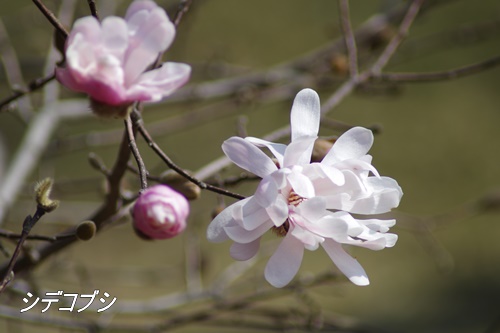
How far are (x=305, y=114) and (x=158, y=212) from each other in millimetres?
182

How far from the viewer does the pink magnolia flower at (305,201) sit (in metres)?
0.56

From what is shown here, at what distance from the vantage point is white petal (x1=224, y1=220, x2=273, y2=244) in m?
0.58

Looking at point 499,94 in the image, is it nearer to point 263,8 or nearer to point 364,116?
point 364,116

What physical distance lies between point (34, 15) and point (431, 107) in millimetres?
2948

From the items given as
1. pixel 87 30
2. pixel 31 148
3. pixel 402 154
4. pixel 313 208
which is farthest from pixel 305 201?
pixel 402 154

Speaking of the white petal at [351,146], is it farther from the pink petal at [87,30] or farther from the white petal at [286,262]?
the pink petal at [87,30]

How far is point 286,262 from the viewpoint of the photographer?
60 centimetres

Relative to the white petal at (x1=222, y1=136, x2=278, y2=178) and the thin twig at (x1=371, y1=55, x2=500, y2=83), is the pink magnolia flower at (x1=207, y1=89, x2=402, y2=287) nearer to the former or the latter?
the white petal at (x1=222, y1=136, x2=278, y2=178)

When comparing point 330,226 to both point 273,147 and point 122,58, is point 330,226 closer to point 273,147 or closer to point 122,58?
point 273,147

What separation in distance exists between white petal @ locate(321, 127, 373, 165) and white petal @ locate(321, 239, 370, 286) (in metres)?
0.08

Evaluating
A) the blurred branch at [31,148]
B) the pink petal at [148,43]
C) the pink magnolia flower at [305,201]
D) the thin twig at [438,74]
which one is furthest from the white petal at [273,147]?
the blurred branch at [31,148]

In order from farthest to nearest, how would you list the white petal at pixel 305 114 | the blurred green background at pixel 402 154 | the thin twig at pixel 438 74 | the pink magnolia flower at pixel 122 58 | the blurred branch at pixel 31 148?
the blurred green background at pixel 402 154
the blurred branch at pixel 31 148
the thin twig at pixel 438 74
the white petal at pixel 305 114
the pink magnolia flower at pixel 122 58

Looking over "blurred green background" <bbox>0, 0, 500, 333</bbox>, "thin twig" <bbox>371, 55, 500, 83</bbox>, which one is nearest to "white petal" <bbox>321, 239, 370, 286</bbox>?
"thin twig" <bbox>371, 55, 500, 83</bbox>

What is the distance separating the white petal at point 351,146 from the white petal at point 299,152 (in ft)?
0.08
